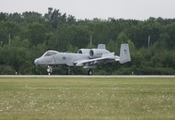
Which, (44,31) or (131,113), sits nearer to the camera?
(131,113)

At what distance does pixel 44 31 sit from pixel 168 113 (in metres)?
77.6

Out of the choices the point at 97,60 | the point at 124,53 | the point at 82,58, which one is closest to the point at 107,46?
the point at 82,58

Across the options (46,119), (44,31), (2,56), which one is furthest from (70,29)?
(46,119)

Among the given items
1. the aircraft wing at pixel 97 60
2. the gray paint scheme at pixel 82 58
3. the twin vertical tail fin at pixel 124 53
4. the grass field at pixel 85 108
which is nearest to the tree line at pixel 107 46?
the twin vertical tail fin at pixel 124 53

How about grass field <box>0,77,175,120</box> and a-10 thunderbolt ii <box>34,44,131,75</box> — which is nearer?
grass field <box>0,77,175,120</box>

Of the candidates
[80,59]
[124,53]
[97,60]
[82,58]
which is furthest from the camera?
[82,58]

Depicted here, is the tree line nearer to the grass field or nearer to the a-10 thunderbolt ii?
the a-10 thunderbolt ii

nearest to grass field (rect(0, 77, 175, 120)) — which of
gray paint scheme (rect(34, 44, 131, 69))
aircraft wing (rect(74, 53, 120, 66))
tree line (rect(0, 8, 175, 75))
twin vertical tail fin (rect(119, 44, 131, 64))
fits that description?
tree line (rect(0, 8, 175, 75))

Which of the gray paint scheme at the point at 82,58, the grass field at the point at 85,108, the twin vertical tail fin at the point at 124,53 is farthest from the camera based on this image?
the gray paint scheme at the point at 82,58

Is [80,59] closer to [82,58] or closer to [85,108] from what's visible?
[82,58]

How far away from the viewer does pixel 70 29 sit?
89.2 m

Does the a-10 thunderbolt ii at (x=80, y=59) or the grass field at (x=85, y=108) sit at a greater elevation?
the a-10 thunderbolt ii at (x=80, y=59)

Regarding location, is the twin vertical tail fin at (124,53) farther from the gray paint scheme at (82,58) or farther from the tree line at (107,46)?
the tree line at (107,46)

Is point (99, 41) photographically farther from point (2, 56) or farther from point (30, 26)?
point (2, 56)
